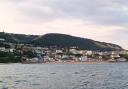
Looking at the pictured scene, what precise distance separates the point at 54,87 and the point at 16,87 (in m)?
5.87

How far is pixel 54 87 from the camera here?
65.5 meters

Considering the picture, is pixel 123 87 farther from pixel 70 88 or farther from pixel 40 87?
pixel 40 87

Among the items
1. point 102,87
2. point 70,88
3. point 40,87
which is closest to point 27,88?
point 40,87

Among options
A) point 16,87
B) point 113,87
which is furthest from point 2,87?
point 113,87

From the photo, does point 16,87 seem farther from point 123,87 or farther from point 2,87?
point 123,87

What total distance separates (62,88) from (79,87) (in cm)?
354

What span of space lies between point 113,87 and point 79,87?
5.27m

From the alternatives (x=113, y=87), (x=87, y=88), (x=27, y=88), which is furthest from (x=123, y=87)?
(x=27, y=88)

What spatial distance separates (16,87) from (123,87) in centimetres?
1632

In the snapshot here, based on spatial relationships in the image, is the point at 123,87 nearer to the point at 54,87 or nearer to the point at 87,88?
the point at 87,88

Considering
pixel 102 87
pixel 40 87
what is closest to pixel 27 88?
pixel 40 87

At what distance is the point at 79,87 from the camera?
6612 cm

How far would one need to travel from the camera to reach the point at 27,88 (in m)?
65.1

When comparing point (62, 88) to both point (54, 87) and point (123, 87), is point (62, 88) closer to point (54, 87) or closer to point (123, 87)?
point (54, 87)
